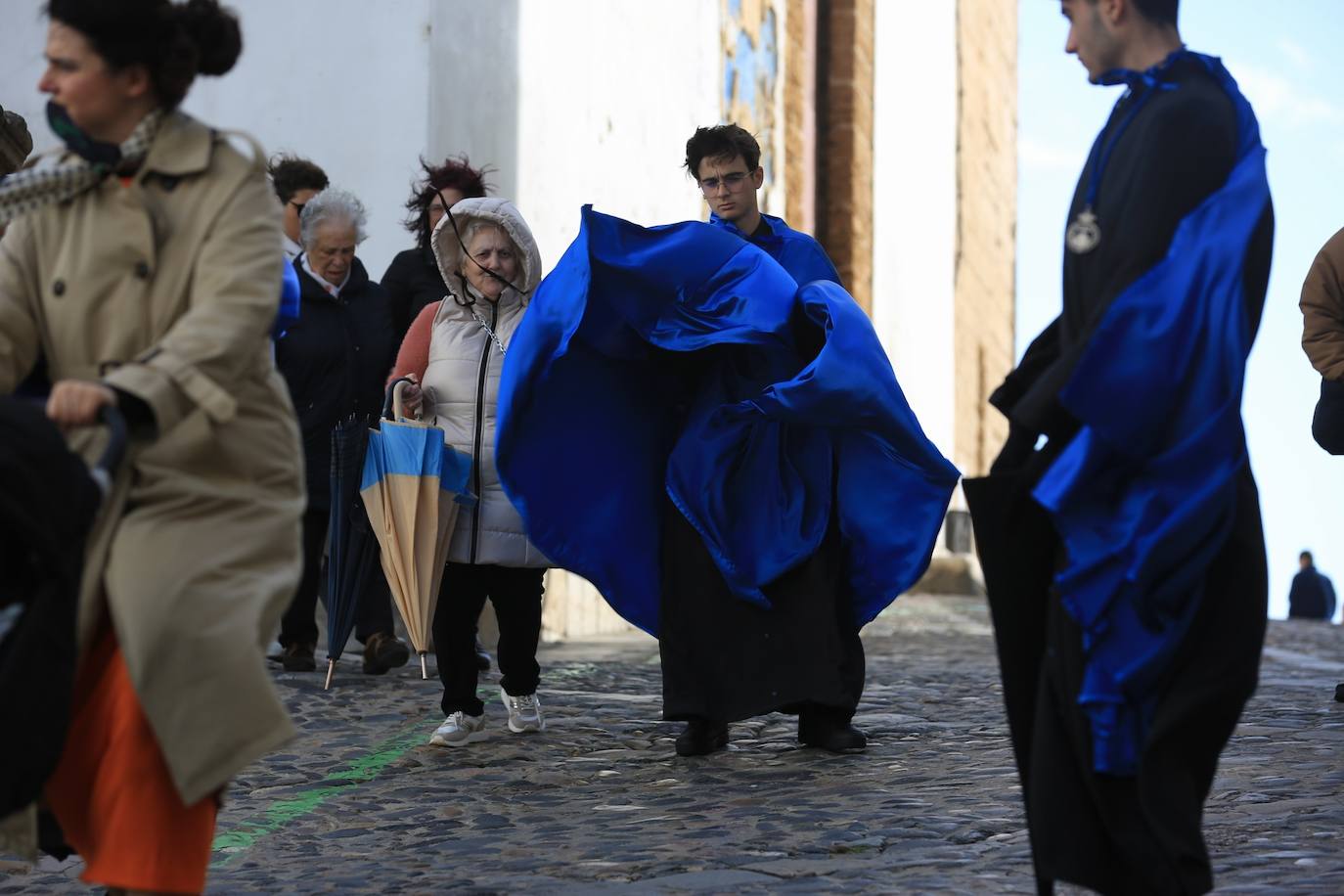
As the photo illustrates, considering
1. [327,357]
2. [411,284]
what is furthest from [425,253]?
[327,357]

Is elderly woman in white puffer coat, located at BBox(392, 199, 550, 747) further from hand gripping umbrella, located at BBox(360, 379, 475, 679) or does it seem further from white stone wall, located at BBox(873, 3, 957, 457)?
white stone wall, located at BBox(873, 3, 957, 457)

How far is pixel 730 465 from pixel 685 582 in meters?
0.39

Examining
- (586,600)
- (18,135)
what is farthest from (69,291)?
(586,600)

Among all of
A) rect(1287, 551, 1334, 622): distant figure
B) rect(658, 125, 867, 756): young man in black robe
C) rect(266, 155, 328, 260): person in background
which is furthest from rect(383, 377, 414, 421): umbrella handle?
rect(1287, 551, 1334, 622): distant figure

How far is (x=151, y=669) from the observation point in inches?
128

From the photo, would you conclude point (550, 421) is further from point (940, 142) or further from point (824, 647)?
point (940, 142)

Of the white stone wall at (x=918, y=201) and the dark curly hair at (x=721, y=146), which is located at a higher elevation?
the white stone wall at (x=918, y=201)

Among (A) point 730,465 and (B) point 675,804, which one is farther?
(A) point 730,465

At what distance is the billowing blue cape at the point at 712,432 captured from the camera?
258 inches

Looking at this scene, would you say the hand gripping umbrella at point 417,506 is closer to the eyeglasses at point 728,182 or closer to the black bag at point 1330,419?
the eyeglasses at point 728,182

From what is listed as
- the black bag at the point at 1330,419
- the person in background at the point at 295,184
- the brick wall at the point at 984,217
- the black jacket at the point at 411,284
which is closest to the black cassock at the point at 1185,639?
the black bag at the point at 1330,419

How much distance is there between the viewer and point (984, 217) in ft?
100

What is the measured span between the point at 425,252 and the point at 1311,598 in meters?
23.4

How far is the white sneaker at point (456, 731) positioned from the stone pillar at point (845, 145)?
13325 millimetres
